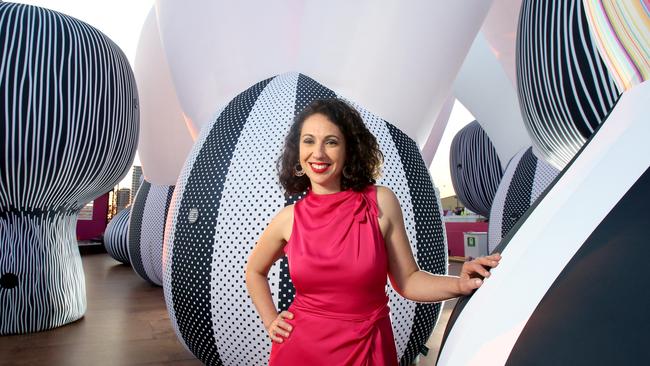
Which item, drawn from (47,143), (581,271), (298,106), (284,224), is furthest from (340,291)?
(47,143)

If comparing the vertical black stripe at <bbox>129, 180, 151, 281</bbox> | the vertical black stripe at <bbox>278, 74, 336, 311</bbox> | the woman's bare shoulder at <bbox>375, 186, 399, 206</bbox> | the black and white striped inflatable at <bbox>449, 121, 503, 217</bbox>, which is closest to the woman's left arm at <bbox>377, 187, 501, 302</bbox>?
the woman's bare shoulder at <bbox>375, 186, 399, 206</bbox>

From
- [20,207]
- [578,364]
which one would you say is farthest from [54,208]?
[578,364]

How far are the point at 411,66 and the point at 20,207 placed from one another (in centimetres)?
A: 163

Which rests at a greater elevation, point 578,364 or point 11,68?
point 578,364

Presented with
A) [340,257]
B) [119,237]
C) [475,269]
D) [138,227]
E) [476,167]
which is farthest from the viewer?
[119,237]

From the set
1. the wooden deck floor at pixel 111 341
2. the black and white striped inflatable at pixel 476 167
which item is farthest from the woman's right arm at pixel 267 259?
the black and white striped inflatable at pixel 476 167

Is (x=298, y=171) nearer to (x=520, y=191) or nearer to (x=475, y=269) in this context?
(x=475, y=269)

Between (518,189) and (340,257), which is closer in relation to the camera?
(340,257)

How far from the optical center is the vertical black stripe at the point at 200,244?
105 centimetres

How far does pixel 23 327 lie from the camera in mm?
1781

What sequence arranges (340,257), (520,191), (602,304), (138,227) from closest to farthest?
(602,304) < (340,257) < (520,191) < (138,227)

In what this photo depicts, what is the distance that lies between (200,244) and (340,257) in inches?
22.8

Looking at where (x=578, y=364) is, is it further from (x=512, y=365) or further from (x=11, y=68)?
(x=11, y=68)

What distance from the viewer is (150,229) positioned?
2746 mm
